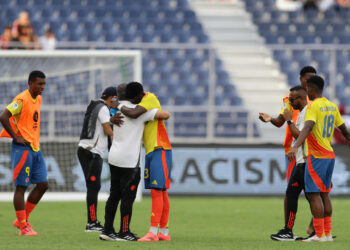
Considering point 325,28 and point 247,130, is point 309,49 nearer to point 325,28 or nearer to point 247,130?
point 247,130

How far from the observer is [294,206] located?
9.05m

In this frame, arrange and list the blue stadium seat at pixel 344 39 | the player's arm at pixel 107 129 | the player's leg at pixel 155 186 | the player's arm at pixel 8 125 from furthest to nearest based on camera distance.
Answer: the blue stadium seat at pixel 344 39 → the player's arm at pixel 107 129 → the player's arm at pixel 8 125 → the player's leg at pixel 155 186

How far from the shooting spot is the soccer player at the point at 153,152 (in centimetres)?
874

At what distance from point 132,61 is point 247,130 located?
3233 millimetres

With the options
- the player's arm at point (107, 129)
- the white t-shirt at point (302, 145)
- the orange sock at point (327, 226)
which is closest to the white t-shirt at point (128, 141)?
the player's arm at point (107, 129)

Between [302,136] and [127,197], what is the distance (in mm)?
2028

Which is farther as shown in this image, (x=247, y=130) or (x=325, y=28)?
(x=325, y=28)

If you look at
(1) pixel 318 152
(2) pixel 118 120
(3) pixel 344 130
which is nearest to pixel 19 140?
(2) pixel 118 120

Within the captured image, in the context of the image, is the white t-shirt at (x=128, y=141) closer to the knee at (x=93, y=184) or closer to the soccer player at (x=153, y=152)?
the soccer player at (x=153, y=152)

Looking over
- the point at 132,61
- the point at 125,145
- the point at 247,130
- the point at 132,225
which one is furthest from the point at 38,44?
the point at 125,145

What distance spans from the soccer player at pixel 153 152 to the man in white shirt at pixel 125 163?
0.30ft

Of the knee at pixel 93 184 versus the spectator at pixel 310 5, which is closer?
the knee at pixel 93 184

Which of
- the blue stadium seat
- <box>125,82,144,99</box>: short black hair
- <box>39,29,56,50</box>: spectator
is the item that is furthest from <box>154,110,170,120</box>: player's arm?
the blue stadium seat

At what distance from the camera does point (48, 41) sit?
19062 mm
